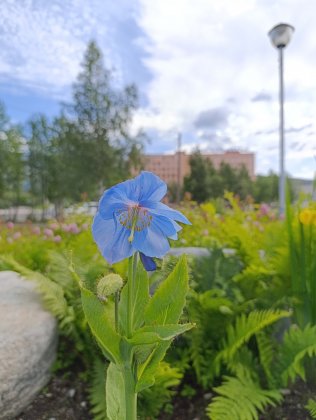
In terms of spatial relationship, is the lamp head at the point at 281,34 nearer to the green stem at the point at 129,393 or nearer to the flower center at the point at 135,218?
the flower center at the point at 135,218

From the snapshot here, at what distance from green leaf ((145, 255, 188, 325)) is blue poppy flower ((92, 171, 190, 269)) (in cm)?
11

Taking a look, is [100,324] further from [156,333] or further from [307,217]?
[307,217]

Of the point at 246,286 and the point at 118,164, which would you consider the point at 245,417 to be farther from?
the point at 118,164

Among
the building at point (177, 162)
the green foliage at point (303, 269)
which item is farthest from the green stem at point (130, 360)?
the building at point (177, 162)

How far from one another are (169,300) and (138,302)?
0.30 ft

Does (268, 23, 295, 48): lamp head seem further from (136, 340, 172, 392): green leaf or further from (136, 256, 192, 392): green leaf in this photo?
(136, 340, 172, 392): green leaf

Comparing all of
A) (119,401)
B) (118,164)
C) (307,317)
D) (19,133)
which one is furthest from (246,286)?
(19,133)

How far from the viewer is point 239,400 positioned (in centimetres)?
183

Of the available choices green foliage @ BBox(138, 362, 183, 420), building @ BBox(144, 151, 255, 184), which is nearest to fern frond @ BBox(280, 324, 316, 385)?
green foliage @ BBox(138, 362, 183, 420)

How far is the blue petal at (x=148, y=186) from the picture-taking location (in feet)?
2.96

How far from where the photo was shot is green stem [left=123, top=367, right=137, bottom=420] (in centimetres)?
97

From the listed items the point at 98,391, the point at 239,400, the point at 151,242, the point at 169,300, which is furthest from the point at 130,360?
the point at 98,391

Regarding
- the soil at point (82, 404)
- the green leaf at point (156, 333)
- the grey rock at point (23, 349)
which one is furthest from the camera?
the soil at point (82, 404)

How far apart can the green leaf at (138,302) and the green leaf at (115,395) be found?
19cm
